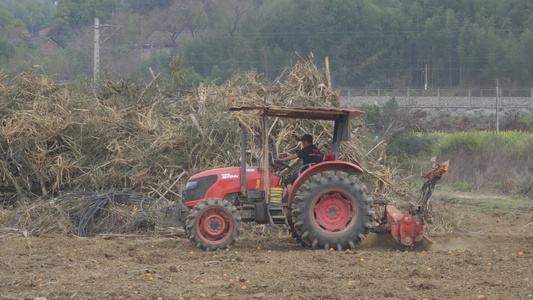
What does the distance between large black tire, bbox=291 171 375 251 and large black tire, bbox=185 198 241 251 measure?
855 mm

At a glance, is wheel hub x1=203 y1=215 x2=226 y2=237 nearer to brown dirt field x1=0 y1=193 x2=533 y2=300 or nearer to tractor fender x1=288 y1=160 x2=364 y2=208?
brown dirt field x1=0 y1=193 x2=533 y2=300

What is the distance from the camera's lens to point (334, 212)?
952cm

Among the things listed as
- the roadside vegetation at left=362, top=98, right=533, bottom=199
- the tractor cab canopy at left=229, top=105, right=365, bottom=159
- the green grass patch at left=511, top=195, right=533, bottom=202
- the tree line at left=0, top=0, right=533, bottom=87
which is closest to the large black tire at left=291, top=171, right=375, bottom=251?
the tractor cab canopy at left=229, top=105, right=365, bottom=159

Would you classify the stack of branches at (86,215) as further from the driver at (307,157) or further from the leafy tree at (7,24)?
the leafy tree at (7,24)

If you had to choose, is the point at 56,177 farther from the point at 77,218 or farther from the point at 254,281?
the point at 254,281

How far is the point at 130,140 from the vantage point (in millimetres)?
13648

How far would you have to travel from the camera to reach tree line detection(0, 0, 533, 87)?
154ft

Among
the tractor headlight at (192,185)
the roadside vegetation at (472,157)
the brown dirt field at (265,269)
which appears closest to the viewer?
the brown dirt field at (265,269)

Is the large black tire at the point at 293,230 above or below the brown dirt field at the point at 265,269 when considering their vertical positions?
above

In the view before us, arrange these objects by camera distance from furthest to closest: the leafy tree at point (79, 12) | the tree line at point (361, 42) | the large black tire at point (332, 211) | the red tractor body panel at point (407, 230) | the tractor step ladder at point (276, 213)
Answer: the leafy tree at point (79, 12), the tree line at point (361, 42), the tractor step ladder at point (276, 213), the red tractor body panel at point (407, 230), the large black tire at point (332, 211)

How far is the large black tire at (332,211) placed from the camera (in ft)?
30.5

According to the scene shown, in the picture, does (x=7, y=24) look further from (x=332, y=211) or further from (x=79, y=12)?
(x=332, y=211)

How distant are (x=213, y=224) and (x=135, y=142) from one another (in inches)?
185

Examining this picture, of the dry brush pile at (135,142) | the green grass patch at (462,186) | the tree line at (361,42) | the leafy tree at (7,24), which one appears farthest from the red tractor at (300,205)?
the leafy tree at (7,24)
